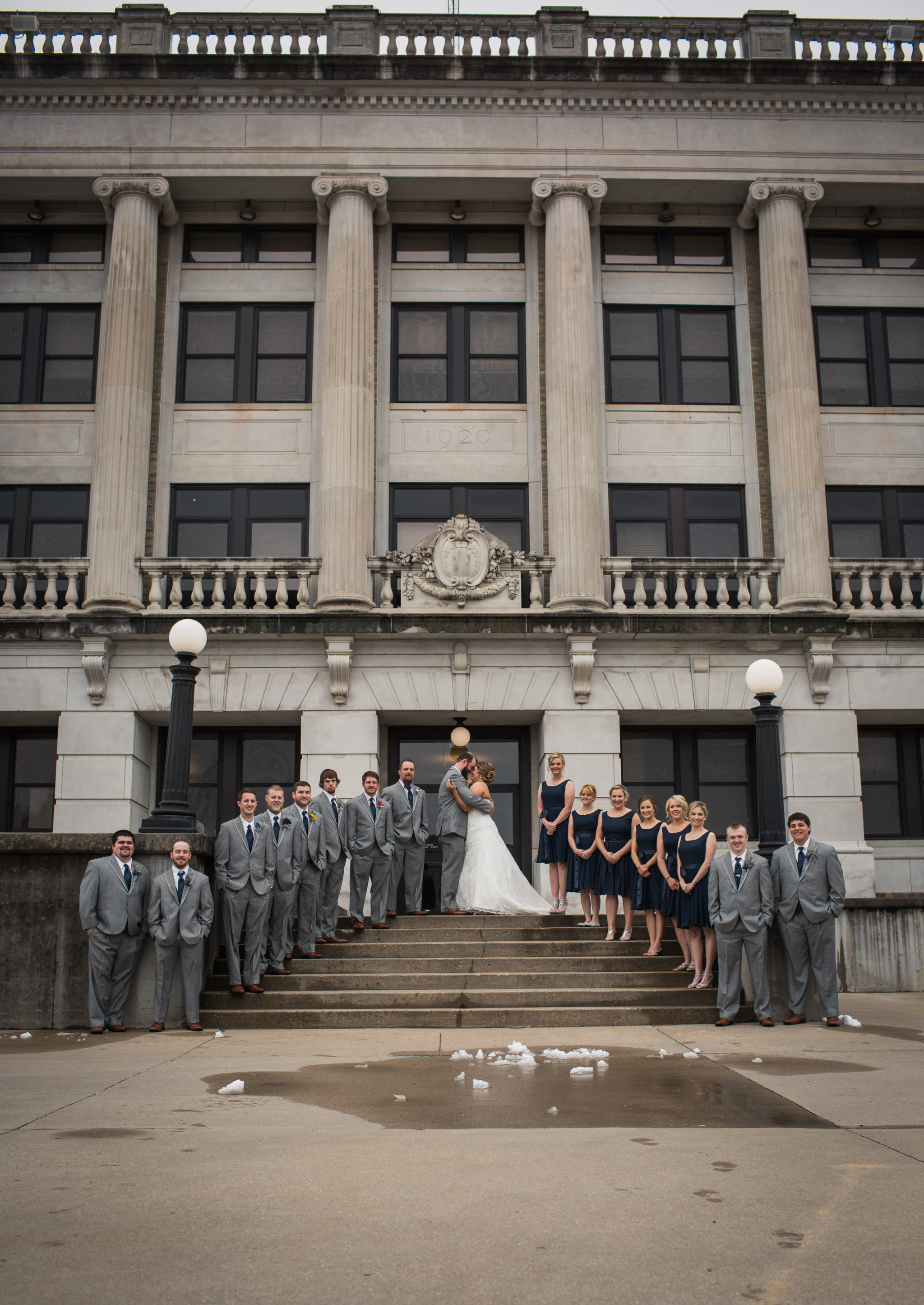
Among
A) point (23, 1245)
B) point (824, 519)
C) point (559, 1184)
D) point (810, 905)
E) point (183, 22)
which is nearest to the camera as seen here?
point (23, 1245)

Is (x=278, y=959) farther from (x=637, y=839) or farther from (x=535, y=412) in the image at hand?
(x=535, y=412)

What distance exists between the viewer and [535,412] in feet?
76.9

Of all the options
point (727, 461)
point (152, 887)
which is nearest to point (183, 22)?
point (727, 461)

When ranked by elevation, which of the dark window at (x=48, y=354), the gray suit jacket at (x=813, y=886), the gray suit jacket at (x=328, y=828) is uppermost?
the dark window at (x=48, y=354)

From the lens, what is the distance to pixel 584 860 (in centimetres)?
1541

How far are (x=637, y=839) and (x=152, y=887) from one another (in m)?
5.65

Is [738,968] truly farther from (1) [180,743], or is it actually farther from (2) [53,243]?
(2) [53,243]

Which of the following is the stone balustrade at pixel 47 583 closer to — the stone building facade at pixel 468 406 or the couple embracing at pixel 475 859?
the stone building facade at pixel 468 406

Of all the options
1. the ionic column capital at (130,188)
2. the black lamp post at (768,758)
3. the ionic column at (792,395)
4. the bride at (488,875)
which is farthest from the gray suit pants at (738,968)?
the ionic column capital at (130,188)

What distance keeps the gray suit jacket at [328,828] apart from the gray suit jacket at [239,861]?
1.32 meters

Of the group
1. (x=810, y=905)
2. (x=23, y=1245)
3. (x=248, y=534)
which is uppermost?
(x=248, y=534)

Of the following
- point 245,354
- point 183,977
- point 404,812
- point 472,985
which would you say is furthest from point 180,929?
point 245,354

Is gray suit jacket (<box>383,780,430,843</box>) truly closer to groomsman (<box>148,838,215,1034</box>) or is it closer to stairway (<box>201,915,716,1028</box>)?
stairway (<box>201,915,716,1028</box>)

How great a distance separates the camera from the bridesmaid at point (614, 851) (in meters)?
14.7
